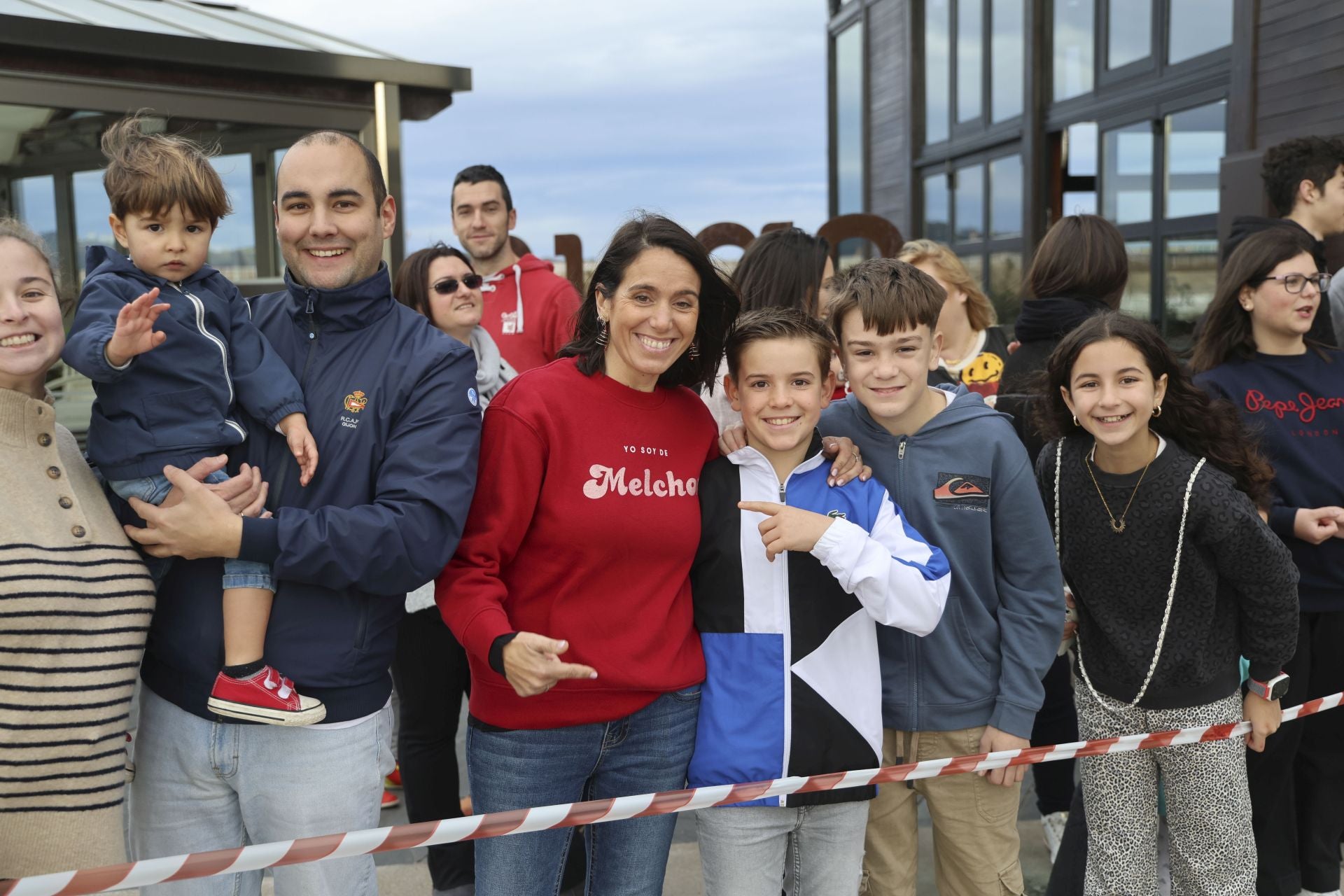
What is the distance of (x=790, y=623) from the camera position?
2.28 metres

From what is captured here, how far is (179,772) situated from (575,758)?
762mm

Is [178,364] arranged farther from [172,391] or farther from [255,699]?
[255,699]

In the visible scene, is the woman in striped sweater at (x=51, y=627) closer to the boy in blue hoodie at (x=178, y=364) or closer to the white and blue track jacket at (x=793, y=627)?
the boy in blue hoodie at (x=178, y=364)

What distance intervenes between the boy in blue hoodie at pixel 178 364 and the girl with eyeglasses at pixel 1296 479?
8.96 ft

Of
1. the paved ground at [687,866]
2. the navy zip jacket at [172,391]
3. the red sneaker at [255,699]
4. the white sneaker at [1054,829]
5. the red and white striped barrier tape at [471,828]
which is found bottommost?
the paved ground at [687,866]

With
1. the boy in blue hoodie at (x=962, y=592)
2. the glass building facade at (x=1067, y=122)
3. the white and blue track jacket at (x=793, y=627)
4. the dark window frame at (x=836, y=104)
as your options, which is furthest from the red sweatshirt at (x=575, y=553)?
the dark window frame at (x=836, y=104)

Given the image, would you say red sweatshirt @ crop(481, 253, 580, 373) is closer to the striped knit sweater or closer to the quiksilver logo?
the quiksilver logo

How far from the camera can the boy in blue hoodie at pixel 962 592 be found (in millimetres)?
2465

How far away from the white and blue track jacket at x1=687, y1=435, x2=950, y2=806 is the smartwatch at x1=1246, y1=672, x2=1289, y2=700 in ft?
3.73

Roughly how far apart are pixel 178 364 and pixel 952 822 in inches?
78.2

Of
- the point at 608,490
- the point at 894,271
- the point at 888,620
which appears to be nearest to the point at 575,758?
the point at 608,490

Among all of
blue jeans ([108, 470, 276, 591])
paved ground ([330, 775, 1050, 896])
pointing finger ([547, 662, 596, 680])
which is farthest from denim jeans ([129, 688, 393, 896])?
paved ground ([330, 775, 1050, 896])

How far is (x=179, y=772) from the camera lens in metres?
2.02

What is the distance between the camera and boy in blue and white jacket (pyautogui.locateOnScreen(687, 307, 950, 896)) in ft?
7.25
